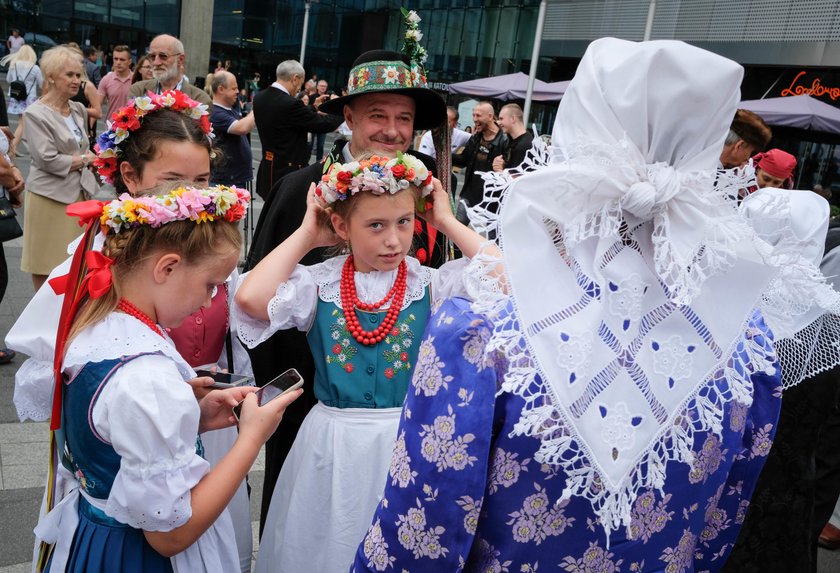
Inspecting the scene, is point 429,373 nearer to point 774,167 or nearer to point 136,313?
point 136,313

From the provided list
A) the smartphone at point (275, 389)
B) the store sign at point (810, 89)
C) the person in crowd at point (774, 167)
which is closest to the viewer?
the smartphone at point (275, 389)

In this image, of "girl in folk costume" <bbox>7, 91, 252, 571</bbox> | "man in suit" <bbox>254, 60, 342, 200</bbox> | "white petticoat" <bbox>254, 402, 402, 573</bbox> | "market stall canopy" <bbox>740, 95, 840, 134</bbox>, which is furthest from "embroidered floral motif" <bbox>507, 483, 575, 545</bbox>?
"market stall canopy" <bbox>740, 95, 840, 134</bbox>

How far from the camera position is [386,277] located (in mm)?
2109

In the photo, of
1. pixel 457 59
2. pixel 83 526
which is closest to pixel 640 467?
pixel 83 526

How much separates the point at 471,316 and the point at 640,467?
14.5 inches

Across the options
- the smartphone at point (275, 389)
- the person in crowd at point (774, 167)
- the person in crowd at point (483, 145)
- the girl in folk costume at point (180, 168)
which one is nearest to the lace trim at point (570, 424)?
the smartphone at point (275, 389)

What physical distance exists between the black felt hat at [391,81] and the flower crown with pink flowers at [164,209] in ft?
3.52

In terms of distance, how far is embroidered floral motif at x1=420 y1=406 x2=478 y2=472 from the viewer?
116cm

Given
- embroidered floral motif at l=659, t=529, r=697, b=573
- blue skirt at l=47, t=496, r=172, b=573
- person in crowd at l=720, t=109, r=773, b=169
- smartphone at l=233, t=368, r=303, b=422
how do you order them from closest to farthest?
embroidered floral motif at l=659, t=529, r=697, b=573, blue skirt at l=47, t=496, r=172, b=573, smartphone at l=233, t=368, r=303, b=422, person in crowd at l=720, t=109, r=773, b=169

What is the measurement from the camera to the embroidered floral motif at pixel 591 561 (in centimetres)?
124

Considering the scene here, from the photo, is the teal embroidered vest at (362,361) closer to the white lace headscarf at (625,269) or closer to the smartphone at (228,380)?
the smartphone at (228,380)

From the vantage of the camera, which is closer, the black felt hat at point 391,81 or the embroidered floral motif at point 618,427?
the embroidered floral motif at point 618,427

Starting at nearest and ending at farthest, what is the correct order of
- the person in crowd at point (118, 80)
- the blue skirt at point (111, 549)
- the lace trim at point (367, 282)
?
the blue skirt at point (111, 549), the lace trim at point (367, 282), the person in crowd at point (118, 80)

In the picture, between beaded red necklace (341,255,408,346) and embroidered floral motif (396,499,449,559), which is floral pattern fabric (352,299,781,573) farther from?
beaded red necklace (341,255,408,346)
